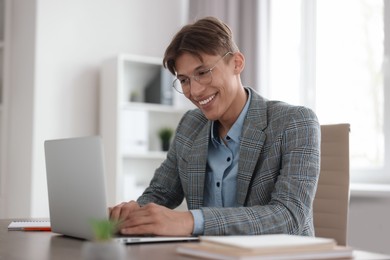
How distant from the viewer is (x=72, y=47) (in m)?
4.14

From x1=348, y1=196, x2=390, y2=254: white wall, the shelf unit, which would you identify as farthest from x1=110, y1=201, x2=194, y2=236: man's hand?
the shelf unit

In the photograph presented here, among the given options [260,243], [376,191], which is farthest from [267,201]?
[376,191]

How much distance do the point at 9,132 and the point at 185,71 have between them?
261 cm

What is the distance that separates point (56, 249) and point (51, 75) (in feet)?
9.68

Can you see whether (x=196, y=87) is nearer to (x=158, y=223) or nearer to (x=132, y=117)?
(x=158, y=223)

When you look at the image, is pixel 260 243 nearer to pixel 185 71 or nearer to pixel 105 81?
pixel 185 71

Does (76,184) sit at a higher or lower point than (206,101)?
lower

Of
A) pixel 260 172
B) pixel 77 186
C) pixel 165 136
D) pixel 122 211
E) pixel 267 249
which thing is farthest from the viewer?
pixel 165 136

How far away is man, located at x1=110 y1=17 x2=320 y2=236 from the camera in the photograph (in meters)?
1.54

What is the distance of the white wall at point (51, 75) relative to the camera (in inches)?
156

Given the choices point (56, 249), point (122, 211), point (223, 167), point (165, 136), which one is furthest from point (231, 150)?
point (165, 136)

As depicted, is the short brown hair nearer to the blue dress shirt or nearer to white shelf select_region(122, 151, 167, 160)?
the blue dress shirt

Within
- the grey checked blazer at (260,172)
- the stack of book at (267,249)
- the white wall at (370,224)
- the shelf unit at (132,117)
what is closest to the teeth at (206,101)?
the grey checked blazer at (260,172)

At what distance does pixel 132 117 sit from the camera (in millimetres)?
4105
